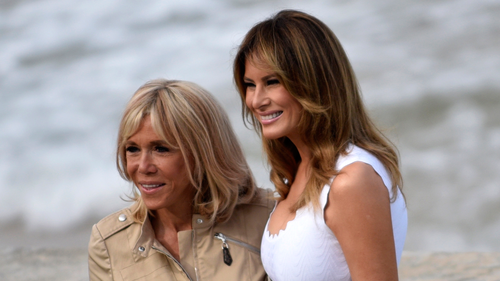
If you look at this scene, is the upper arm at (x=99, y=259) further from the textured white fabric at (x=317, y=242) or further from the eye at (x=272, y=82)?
the eye at (x=272, y=82)

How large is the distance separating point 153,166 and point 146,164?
28 mm

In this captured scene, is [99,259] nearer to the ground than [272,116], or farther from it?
nearer to the ground

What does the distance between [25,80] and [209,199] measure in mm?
6479

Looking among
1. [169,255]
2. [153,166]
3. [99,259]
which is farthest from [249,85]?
[99,259]

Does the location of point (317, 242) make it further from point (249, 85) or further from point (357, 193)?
point (249, 85)

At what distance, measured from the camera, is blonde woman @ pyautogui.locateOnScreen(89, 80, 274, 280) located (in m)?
2.07

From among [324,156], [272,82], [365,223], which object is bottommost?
[365,223]

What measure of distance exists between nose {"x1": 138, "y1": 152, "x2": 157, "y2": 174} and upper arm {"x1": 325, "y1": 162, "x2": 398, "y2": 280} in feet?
2.51

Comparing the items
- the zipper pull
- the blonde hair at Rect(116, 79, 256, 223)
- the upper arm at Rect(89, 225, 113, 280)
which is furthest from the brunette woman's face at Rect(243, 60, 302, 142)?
the upper arm at Rect(89, 225, 113, 280)

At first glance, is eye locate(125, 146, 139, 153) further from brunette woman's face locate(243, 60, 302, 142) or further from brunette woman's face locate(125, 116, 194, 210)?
brunette woman's face locate(243, 60, 302, 142)

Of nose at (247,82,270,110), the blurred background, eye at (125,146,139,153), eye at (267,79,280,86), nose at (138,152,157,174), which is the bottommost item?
the blurred background

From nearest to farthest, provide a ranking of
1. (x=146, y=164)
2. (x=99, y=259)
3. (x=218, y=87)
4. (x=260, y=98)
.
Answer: (x=260, y=98), (x=146, y=164), (x=99, y=259), (x=218, y=87)

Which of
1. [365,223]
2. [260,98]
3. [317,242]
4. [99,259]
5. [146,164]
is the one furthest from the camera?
[99,259]

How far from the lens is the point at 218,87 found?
7.71m
